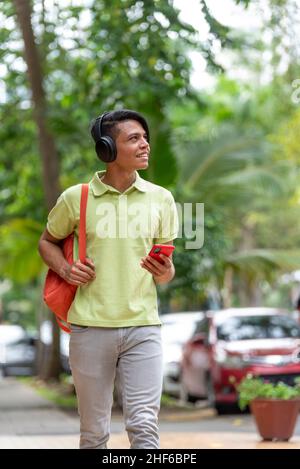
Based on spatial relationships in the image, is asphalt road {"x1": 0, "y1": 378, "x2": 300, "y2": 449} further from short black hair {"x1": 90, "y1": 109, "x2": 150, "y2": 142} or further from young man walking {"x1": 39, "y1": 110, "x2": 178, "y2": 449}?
short black hair {"x1": 90, "y1": 109, "x2": 150, "y2": 142}

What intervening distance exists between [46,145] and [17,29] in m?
2.68

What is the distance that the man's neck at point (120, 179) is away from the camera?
17.4ft

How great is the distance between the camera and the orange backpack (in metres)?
5.20

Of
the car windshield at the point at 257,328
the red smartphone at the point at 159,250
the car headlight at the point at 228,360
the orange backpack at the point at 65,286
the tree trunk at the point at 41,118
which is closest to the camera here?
the red smartphone at the point at 159,250

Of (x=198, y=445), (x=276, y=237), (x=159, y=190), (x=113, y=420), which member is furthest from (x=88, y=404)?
(x=276, y=237)

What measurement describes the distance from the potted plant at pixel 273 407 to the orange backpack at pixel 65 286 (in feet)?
19.5

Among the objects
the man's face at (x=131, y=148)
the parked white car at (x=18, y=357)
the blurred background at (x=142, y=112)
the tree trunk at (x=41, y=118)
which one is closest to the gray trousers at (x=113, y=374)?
the man's face at (x=131, y=148)

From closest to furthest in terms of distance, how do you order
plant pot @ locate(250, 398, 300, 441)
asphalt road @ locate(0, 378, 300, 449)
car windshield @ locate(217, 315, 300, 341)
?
asphalt road @ locate(0, 378, 300, 449) < plant pot @ locate(250, 398, 300, 441) < car windshield @ locate(217, 315, 300, 341)

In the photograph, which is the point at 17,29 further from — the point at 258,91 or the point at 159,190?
the point at 258,91

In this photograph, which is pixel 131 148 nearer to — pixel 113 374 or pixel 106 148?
pixel 106 148

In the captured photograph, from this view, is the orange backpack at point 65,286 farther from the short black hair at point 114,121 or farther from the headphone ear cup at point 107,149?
the short black hair at point 114,121

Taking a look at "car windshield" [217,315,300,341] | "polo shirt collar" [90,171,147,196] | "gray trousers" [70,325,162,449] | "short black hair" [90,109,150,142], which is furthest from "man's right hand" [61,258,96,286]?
"car windshield" [217,315,300,341]

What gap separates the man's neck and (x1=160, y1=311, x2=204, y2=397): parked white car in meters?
13.4

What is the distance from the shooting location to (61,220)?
5297mm
